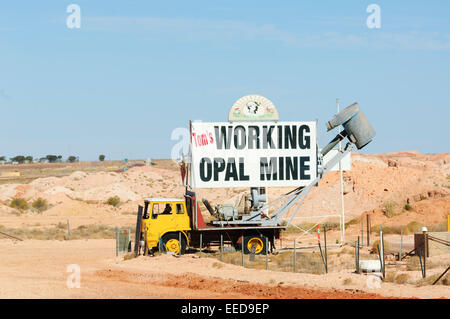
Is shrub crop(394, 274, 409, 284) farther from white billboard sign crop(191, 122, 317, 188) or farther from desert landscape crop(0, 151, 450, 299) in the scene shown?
white billboard sign crop(191, 122, 317, 188)

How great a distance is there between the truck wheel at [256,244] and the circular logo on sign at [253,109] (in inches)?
219

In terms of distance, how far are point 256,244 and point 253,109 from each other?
20.8 feet

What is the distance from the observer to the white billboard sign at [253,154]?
31.6 meters

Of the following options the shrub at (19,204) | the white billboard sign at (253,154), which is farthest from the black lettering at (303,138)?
the shrub at (19,204)

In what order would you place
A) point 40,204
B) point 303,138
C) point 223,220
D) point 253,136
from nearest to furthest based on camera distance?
point 223,220 < point 253,136 < point 303,138 < point 40,204

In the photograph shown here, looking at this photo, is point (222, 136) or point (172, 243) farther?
point (222, 136)

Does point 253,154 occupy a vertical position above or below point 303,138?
below

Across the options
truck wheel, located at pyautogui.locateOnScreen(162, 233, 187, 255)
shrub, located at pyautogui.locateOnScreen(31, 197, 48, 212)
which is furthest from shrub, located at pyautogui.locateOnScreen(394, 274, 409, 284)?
shrub, located at pyautogui.locateOnScreen(31, 197, 48, 212)

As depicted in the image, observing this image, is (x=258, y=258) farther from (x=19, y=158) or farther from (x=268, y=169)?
(x=19, y=158)

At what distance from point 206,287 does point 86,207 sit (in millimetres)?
54992

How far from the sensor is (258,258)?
29.8 meters

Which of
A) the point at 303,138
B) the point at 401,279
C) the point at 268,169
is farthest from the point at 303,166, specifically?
the point at 401,279
